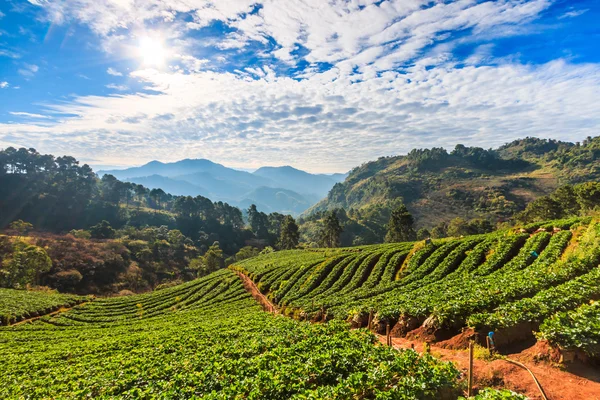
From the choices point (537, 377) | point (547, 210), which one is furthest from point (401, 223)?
point (537, 377)

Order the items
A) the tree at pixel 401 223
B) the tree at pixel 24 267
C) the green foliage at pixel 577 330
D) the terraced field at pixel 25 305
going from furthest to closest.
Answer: the tree at pixel 401 223 < the tree at pixel 24 267 < the terraced field at pixel 25 305 < the green foliage at pixel 577 330

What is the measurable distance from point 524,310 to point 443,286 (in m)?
11.0

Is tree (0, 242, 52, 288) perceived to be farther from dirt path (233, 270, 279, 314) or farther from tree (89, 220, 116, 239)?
dirt path (233, 270, 279, 314)

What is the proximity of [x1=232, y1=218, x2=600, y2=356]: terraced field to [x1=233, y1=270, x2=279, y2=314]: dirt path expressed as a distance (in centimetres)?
111

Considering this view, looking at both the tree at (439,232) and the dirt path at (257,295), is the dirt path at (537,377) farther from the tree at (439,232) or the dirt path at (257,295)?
the tree at (439,232)

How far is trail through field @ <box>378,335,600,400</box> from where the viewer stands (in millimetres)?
8711

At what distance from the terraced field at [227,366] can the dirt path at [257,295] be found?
10.9m

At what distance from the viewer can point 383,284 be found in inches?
1249

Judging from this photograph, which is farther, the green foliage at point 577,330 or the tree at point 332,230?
the tree at point 332,230

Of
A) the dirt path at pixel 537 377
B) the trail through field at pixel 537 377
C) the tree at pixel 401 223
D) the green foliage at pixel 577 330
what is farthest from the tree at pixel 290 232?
the green foliage at pixel 577 330

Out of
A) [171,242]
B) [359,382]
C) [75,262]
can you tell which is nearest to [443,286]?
[359,382]

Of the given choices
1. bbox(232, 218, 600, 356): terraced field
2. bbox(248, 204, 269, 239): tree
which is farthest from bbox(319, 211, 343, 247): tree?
bbox(248, 204, 269, 239): tree

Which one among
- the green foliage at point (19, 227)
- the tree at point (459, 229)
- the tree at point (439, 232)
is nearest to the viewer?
the tree at point (459, 229)

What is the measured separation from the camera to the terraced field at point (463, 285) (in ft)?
42.0
